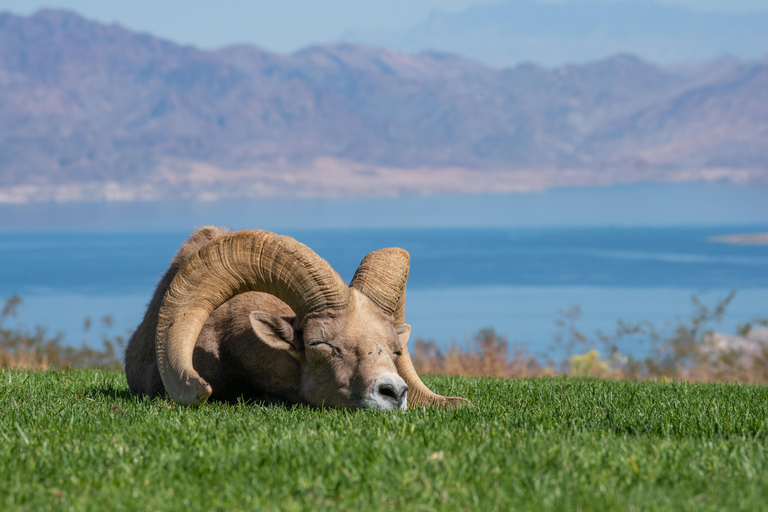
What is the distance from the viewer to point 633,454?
4941 millimetres

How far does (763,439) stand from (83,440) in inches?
172

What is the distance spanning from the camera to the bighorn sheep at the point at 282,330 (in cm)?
678

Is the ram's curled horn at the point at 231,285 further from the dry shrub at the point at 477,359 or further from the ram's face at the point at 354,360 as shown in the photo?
the dry shrub at the point at 477,359

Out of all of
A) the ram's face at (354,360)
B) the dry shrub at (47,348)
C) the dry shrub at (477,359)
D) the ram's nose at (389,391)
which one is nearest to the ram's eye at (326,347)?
the ram's face at (354,360)

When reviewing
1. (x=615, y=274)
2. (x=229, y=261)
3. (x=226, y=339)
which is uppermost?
(x=615, y=274)

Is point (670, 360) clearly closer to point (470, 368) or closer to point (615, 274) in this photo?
point (470, 368)

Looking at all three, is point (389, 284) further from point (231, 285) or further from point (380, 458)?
point (380, 458)

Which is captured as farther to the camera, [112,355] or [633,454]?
[112,355]

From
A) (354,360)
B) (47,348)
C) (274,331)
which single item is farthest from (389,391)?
(47,348)

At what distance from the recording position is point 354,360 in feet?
22.1

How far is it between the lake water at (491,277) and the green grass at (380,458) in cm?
4458

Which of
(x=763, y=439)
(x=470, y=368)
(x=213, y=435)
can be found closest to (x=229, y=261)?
(x=213, y=435)

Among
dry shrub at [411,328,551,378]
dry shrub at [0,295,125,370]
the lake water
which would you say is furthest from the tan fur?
the lake water

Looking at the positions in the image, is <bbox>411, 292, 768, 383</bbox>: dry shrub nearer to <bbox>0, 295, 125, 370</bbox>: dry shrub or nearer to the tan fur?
the tan fur
